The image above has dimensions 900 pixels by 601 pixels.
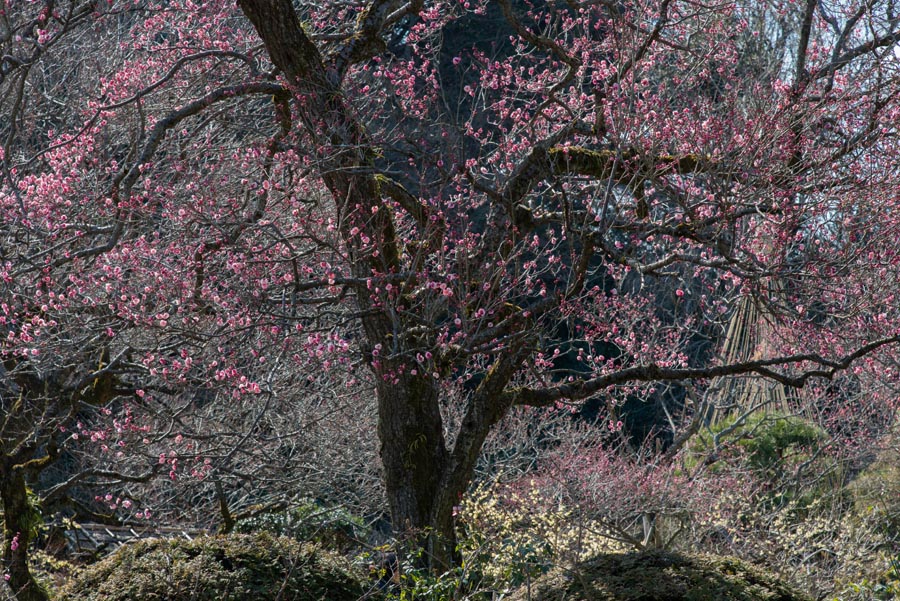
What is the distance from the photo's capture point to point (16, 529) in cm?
564

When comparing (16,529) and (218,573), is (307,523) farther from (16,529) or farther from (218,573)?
(218,573)

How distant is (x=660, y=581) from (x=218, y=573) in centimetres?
150

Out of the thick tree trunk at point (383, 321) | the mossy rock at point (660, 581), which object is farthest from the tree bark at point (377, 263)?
the mossy rock at point (660, 581)

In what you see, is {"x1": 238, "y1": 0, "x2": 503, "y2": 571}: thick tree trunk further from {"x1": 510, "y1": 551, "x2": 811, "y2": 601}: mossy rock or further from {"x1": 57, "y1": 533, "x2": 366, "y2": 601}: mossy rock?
{"x1": 510, "y1": 551, "x2": 811, "y2": 601}: mossy rock

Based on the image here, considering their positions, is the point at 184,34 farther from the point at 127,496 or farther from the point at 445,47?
the point at 445,47

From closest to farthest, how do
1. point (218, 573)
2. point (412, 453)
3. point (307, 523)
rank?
point (218, 573), point (412, 453), point (307, 523)

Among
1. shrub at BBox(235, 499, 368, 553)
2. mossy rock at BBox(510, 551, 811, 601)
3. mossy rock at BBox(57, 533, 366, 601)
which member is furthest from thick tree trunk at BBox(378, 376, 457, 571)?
mossy rock at BBox(510, 551, 811, 601)

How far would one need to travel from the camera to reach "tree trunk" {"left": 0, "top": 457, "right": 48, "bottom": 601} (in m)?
5.44

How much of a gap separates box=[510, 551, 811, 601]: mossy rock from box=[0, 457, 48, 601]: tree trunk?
11.9 ft

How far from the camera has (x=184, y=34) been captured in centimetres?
774

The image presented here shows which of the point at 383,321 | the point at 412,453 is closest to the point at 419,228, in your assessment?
the point at 383,321

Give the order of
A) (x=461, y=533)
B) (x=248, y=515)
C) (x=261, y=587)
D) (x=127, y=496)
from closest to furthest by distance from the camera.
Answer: (x=261, y=587)
(x=461, y=533)
(x=127, y=496)
(x=248, y=515)

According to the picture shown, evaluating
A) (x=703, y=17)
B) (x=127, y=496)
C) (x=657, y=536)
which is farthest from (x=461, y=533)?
(x=703, y=17)

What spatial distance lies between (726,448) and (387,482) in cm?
424
